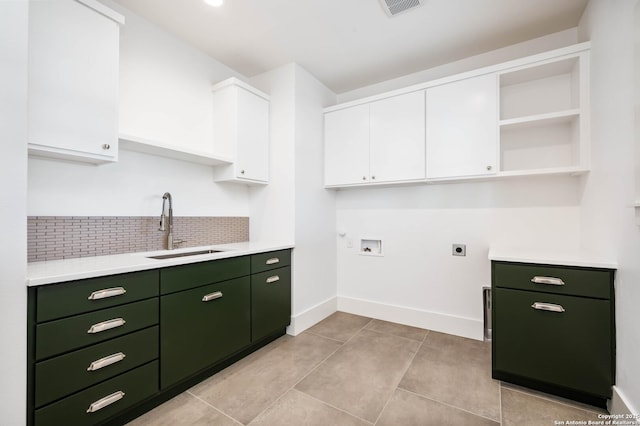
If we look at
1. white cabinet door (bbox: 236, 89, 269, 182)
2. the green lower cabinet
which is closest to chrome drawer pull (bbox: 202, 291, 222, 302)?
the green lower cabinet

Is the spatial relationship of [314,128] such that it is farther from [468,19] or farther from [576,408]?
[576,408]

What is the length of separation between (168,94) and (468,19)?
248 cm

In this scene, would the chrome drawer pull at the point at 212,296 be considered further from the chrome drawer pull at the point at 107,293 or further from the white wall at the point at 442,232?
the white wall at the point at 442,232

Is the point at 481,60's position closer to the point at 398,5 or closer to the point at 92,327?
the point at 398,5

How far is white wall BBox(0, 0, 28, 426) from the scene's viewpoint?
1.14 meters

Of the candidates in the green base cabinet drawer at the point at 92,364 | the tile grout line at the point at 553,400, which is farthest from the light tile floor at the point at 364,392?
the green base cabinet drawer at the point at 92,364

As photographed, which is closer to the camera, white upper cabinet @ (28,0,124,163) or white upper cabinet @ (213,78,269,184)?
white upper cabinet @ (28,0,124,163)

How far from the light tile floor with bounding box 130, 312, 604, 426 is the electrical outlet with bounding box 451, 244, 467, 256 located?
2.67 feet

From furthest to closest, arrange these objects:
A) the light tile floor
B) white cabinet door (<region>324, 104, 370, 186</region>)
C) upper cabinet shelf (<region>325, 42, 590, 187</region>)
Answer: white cabinet door (<region>324, 104, 370, 186</region>) < upper cabinet shelf (<region>325, 42, 590, 187</region>) < the light tile floor

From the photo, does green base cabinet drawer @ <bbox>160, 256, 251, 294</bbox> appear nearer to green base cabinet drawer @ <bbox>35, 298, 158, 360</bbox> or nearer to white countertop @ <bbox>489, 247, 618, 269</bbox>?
green base cabinet drawer @ <bbox>35, 298, 158, 360</bbox>

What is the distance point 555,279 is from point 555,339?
37 centimetres

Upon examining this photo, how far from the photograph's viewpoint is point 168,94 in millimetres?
2312

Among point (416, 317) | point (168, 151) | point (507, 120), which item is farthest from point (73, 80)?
point (416, 317)

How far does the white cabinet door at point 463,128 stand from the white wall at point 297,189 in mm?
1180
